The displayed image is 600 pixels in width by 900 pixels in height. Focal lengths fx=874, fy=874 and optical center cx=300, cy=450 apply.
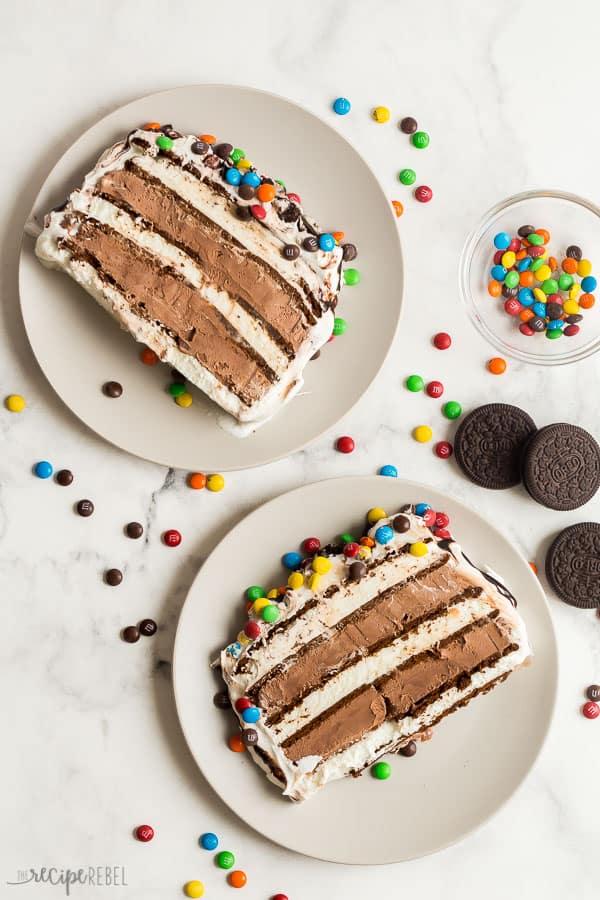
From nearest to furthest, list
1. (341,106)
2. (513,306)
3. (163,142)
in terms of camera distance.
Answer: (163,142) < (341,106) < (513,306)

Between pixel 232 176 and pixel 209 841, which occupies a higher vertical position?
pixel 232 176

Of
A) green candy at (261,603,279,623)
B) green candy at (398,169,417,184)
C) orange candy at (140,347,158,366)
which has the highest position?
green candy at (398,169,417,184)

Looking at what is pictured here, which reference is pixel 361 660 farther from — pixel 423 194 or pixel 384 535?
pixel 423 194

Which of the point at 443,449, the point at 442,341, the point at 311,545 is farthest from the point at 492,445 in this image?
the point at 311,545

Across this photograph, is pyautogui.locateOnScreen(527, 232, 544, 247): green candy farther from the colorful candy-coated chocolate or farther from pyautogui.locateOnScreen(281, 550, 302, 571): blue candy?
pyautogui.locateOnScreen(281, 550, 302, 571): blue candy

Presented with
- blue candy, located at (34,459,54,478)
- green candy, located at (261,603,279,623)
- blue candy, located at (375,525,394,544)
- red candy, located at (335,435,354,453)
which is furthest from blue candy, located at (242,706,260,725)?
blue candy, located at (34,459,54,478)

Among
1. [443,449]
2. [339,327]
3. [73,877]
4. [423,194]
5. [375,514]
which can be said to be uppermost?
[423,194]

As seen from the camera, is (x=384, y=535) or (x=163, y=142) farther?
(x=384, y=535)
